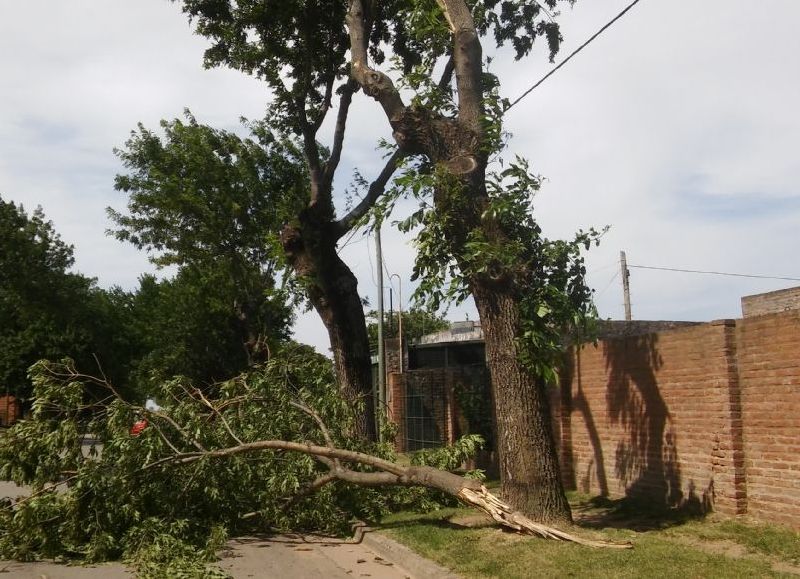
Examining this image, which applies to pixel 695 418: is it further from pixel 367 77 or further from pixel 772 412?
pixel 367 77

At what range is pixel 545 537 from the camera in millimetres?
9008

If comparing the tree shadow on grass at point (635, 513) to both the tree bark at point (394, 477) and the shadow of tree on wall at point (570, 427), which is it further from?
the tree bark at point (394, 477)

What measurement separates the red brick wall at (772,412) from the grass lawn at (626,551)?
0.38 metres

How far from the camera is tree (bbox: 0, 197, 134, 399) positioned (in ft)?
109

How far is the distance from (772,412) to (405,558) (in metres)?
4.30

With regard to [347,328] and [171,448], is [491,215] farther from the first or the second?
[347,328]

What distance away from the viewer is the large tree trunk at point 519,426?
9.57 meters

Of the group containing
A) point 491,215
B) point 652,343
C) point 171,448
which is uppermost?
point 491,215

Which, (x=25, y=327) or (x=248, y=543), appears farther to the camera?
(x=25, y=327)

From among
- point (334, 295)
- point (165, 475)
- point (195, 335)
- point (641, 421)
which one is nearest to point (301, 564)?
point (165, 475)

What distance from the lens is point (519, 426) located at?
9.74 m

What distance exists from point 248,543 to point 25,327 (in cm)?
4035

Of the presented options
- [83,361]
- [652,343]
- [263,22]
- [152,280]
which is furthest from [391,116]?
[152,280]

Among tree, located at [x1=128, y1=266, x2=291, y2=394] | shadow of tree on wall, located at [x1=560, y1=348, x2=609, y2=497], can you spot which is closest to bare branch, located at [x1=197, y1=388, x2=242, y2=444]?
shadow of tree on wall, located at [x1=560, y1=348, x2=609, y2=497]
